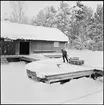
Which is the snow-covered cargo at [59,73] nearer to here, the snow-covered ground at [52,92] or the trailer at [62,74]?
the trailer at [62,74]

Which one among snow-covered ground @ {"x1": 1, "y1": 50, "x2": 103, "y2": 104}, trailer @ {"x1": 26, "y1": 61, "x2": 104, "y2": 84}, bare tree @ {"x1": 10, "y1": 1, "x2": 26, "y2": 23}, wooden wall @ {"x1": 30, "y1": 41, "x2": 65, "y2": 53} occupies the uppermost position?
bare tree @ {"x1": 10, "y1": 1, "x2": 26, "y2": 23}

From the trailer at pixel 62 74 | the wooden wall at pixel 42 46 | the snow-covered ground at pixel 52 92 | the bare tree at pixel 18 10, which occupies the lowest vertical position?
the snow-covered ground at pixel 52 92

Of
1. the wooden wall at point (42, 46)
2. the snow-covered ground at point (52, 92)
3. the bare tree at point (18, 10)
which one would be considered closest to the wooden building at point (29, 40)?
the wooden wall at point (42, 46)

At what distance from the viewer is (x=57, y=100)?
5625 millimetres

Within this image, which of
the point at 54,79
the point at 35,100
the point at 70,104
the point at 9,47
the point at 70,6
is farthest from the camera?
the point at 70,6

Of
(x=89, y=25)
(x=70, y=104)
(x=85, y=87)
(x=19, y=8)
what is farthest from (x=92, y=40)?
(x=70, y=104)

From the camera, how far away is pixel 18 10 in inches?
1296

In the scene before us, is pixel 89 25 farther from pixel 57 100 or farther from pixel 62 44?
pixel 57 100

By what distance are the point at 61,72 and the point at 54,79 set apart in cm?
55

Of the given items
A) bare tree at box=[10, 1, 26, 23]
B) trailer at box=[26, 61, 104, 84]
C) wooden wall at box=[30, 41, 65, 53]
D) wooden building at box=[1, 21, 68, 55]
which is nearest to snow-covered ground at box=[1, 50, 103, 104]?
trailer at box=[26, 61, 104, 84]

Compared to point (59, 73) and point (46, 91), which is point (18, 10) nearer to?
point (59, 73)

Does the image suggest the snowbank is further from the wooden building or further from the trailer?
the wooden building

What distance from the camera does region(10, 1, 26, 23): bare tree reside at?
32.3 metres

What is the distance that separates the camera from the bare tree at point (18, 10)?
1271 inches
